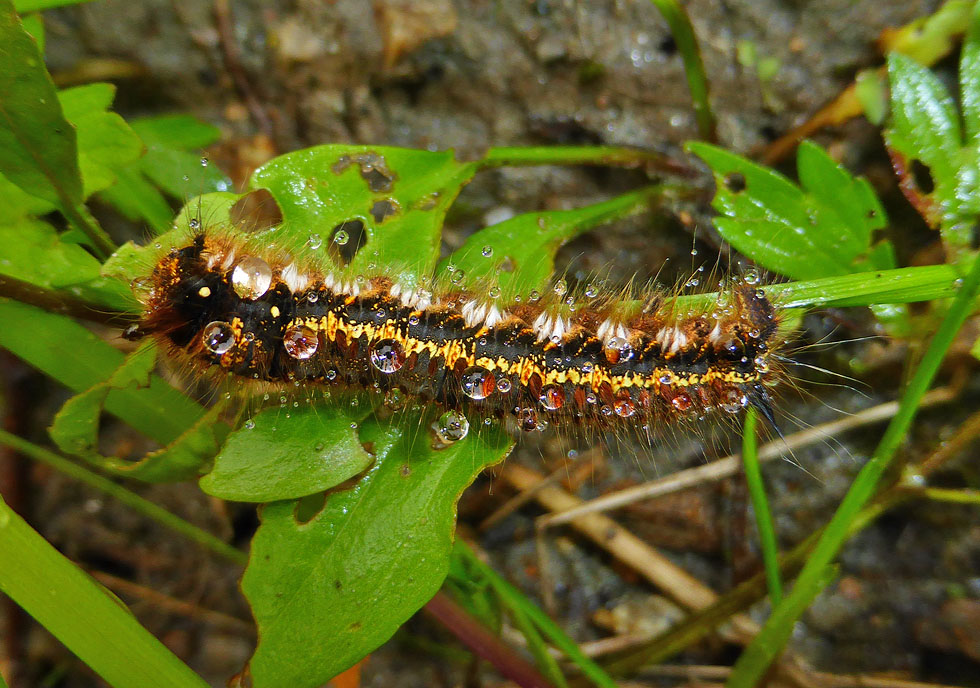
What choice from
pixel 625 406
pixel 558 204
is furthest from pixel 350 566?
pixel 558 204

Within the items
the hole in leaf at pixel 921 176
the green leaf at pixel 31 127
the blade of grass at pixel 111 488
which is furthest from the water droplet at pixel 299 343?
the hole in leaf at pixel 921 176

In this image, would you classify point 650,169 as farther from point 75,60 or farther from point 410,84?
point 75,60

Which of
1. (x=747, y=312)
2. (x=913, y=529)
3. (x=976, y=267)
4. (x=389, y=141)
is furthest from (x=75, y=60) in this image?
(x=913, y=529)

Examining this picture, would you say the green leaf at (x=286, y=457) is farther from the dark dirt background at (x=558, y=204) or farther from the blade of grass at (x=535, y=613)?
the dark dirt background at (x=558, y=204)

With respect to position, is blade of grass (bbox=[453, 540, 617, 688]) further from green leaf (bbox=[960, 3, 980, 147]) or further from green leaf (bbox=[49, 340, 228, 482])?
green leaf (bbox=[960, 3, 980, 147])

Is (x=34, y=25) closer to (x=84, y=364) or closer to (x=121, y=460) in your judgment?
(x=84, y=364)

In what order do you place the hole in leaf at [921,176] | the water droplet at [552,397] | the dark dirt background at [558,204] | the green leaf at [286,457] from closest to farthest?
the green leaf at [286,457] → the water droplet at [552,397] → the hole in leaf at [921,176] → the dark dirt background at [558,204]
